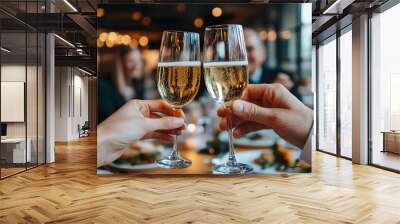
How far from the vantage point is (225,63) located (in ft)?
1.20

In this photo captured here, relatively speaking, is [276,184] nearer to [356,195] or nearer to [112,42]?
[356,195]

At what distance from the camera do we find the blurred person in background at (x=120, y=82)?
263 inches

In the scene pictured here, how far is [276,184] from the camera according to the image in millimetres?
6305

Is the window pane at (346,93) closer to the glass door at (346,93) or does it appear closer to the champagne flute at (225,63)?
the glass door at (346,93)

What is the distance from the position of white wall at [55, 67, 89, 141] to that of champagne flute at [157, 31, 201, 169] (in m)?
17.9

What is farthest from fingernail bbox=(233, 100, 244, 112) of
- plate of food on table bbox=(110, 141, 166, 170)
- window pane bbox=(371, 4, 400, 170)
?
window pane bbox=(371, 4, 400, 170)

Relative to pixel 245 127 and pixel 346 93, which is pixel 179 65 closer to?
pixel 245 127

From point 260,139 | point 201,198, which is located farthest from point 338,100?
point 201,198

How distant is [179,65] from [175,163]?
111 mm

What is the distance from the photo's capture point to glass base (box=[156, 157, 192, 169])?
0.43 m

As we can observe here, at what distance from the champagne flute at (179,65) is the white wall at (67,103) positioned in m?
17.9

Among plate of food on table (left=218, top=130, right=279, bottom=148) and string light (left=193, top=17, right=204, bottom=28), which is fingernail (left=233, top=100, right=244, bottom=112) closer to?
plate of food on table (left=218, top=130, right=279, bottom=148)

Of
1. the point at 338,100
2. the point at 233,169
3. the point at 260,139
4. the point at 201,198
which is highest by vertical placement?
the point at 338,100

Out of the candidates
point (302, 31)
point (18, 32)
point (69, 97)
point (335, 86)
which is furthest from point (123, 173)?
point (69, 97)
